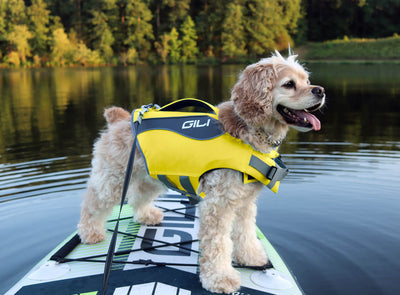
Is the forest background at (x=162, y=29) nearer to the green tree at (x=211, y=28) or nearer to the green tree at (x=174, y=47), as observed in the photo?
the green tree at (x=211, y=28)

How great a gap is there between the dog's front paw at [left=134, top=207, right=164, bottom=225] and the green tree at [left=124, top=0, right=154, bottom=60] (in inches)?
2325

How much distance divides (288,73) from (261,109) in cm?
40

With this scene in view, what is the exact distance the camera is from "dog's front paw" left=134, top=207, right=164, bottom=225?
5.25 meters

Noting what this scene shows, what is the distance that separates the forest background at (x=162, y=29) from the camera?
55.4 m

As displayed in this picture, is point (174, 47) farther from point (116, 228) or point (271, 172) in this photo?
point (116, 228)

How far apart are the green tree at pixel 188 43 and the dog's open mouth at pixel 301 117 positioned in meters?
59.0

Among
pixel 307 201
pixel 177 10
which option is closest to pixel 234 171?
pixel 307 201

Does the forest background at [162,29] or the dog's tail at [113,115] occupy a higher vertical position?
the forest background at [162,29]

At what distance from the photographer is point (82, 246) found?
4.66 meters

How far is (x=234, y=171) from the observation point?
3.57 metres

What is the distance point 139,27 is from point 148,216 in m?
60.8

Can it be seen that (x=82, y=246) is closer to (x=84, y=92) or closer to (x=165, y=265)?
(x=165, y=265)

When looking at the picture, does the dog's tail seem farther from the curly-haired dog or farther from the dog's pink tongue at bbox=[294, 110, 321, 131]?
the dog's pink tongue at bbox=[294, 110, 321, 131]

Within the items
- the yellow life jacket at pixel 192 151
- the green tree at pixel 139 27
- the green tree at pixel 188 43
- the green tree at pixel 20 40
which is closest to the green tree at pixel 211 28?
the green tree at pixel 188 43
